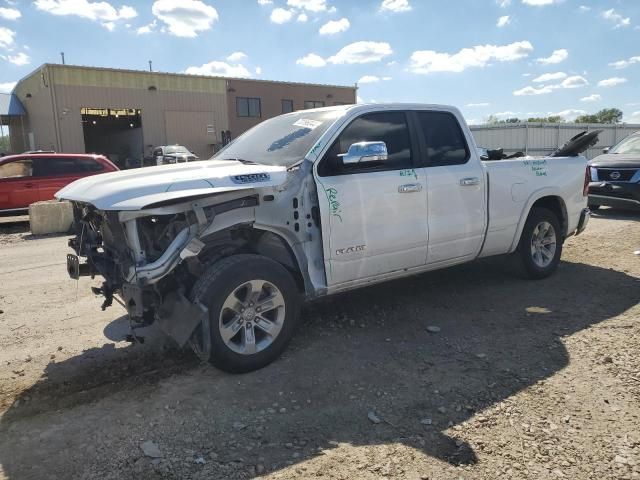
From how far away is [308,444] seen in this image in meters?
3.05

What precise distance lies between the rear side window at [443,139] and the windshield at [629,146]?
29.1ft

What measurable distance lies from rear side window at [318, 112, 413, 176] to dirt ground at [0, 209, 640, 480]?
1485 mm

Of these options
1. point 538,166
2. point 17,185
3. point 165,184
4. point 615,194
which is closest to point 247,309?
point 165,184

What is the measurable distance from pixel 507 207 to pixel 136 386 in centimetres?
413

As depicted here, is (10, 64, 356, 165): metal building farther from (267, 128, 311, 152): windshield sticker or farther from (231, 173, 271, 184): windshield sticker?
(231, 173, 271, 184): windshield sticker

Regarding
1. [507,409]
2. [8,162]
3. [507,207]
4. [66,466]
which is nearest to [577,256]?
[507,207]

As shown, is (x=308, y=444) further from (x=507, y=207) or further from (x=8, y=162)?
(x=8, y=162)

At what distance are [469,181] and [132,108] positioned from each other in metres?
35.1

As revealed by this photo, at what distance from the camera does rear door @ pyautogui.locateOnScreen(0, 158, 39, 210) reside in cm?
1203

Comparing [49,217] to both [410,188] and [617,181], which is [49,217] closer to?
[410,188]

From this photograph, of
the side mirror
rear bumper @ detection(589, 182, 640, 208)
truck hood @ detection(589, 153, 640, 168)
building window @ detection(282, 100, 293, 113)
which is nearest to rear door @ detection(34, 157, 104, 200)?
the side mirror

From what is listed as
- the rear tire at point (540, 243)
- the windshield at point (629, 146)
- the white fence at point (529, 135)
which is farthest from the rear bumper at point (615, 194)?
the white fence at point (529, 135)

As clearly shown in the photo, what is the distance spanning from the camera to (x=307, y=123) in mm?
4754

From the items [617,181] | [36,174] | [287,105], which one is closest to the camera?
[617,181]
